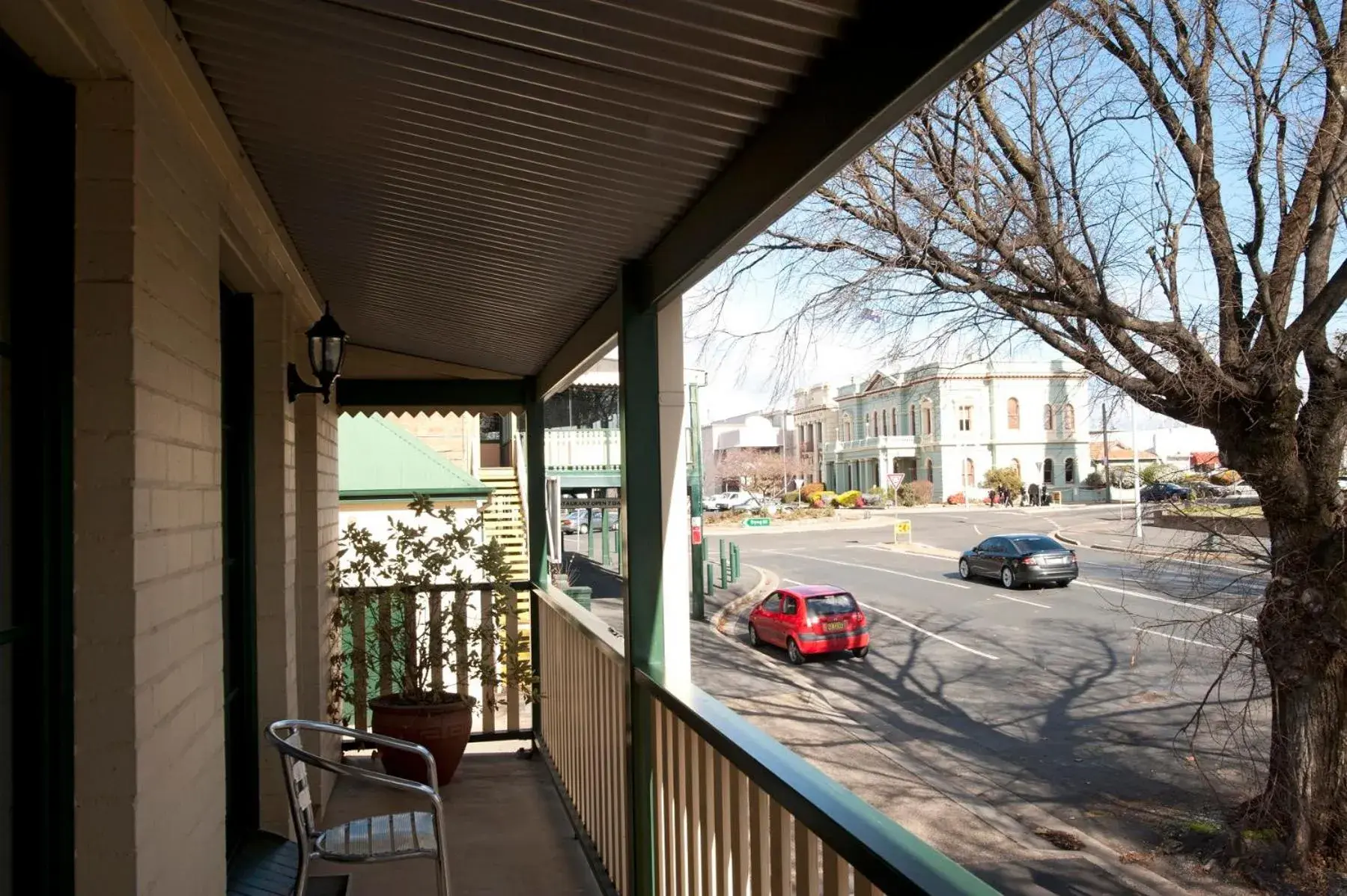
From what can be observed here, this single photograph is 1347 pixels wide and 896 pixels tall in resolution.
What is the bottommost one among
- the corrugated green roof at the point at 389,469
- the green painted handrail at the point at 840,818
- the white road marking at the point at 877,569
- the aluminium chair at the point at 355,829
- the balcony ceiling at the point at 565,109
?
the white road marking at the point at 877,569

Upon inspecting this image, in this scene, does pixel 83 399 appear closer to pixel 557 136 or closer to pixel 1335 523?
pixel 557 136

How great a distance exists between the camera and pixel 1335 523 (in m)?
6.79

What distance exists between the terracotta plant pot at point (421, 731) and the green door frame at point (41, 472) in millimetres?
3297

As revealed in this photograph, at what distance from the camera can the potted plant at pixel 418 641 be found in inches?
193

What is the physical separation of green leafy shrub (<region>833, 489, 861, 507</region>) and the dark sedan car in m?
21.3

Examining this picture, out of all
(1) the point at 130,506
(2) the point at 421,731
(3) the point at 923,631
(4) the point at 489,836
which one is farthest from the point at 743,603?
(1) the point at 130,506

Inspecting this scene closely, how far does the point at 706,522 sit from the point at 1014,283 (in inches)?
1301

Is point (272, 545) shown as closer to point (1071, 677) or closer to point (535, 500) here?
point (535, 500)

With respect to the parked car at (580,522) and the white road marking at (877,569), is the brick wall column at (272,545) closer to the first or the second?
the white road marking at (877,569)

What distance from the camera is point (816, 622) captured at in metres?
14.6

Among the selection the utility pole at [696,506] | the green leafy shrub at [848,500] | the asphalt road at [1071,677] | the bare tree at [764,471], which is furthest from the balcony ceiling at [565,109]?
the bare tree at [764,471]

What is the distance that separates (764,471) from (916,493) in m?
13.5

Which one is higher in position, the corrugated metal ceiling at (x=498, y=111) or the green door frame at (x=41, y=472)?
the corrugated metal ceiling at (x=498, y=111)

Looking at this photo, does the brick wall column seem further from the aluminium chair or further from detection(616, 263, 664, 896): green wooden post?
detection(616, 263, 664, 896): green wooden post
